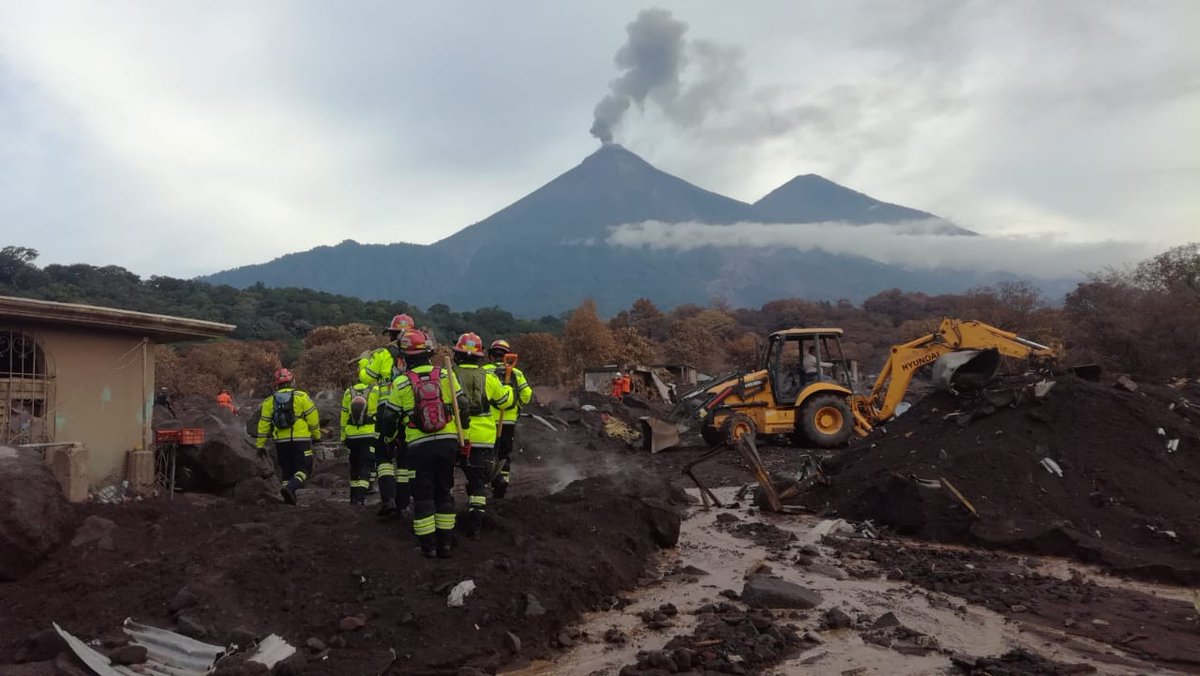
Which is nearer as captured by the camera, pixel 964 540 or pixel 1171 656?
pixel 1171 656

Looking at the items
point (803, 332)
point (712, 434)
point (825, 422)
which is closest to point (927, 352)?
point (803, 332)

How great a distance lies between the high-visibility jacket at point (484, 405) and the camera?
7.24 metres

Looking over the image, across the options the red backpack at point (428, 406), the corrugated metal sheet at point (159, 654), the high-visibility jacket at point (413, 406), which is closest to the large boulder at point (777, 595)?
the high-visibility jacket at point (413, 406)

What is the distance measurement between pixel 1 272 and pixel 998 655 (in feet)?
194

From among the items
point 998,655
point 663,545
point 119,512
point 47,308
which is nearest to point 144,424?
point 47,308

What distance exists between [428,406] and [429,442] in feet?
1.05

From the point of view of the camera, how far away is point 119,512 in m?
7.58

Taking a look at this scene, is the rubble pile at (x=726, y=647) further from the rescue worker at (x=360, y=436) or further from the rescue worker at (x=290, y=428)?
the rescue worker at (x=290, y=428)

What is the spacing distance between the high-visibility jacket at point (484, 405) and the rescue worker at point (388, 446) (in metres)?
0.72

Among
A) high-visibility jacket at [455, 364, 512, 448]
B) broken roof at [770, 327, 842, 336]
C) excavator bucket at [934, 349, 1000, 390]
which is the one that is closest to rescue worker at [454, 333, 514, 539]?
high-visibility jacket at [455, 364, 512, 448]

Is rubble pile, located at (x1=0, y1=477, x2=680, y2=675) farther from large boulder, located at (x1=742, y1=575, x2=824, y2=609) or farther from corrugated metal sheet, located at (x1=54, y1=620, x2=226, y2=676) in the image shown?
large boulder, located at (x1=742, y1=575, x2=824, y2=609)

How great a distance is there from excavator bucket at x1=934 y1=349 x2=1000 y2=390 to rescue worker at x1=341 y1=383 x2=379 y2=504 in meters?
8.91

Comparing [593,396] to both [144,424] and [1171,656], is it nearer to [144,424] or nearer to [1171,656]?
[144,424]

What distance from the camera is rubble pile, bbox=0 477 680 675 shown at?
4.99m
